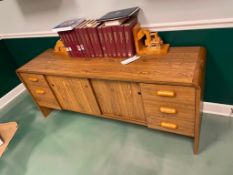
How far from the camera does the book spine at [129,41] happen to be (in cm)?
140

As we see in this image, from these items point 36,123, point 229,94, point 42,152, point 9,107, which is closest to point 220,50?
point 229,94

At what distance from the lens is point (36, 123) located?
6.90ft

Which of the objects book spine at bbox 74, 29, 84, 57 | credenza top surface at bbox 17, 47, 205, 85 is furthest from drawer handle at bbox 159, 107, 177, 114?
book spine at bbox 74, 29, 84, 57

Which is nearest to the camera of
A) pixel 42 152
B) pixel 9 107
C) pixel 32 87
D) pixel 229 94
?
pixel 229 94

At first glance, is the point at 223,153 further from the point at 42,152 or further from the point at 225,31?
the point at 42,152

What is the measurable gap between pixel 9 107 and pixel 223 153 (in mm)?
2496

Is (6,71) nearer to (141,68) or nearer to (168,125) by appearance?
(141,68)

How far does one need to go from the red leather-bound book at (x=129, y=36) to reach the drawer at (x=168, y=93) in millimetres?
345

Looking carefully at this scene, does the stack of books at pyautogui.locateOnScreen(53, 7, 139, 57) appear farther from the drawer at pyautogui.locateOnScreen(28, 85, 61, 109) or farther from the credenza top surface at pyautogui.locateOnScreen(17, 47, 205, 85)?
the drawer at pyautogui.locateOnScreen(28, 85, 61, 109)

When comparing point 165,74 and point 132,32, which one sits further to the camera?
point 132,32

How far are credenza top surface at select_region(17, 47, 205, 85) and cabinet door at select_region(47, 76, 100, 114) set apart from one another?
9 cm

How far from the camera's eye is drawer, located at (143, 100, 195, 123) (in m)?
1.24

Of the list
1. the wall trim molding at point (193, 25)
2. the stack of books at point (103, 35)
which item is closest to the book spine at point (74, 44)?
the stack of books at point (103, 35)

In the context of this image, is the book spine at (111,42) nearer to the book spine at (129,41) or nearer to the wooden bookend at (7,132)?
the book spine at (129,41)
